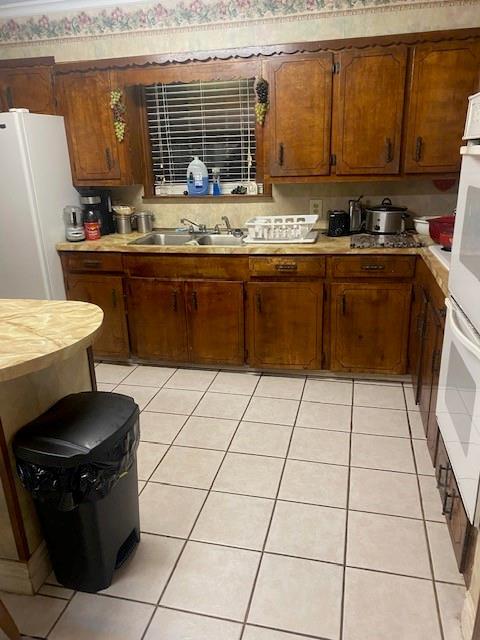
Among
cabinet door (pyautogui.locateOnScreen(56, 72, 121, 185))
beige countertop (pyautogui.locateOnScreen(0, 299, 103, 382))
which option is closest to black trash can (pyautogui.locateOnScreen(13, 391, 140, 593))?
beige countertop (pyautogui.locateOnScreen(0, 299, 103, 382))

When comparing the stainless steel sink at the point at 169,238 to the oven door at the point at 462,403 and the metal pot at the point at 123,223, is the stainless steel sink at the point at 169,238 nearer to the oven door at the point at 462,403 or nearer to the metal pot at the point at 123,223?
the metal pot at the point at 123,223

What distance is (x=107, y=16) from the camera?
3.41m

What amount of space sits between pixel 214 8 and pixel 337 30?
0.84 meters

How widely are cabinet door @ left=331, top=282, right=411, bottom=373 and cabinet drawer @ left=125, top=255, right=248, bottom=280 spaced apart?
2.08ft

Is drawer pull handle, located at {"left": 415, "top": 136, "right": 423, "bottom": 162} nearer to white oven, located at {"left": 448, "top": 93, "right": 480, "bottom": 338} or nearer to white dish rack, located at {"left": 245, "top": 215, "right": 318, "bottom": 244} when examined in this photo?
white dish rack, located at {"left": 245, "top": 215, "right": 318, "bottom": 244}

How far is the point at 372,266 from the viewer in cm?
290

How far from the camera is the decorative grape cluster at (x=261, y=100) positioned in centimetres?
302

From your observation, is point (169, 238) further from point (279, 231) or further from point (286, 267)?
point (286, 267)

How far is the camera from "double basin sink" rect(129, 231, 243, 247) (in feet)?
11.4

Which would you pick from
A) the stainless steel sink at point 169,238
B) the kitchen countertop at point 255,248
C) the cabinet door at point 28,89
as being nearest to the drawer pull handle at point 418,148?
the kitchen countertop at point 255,248

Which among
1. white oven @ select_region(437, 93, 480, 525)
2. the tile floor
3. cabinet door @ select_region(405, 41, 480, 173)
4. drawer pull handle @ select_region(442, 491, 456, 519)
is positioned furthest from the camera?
cabinet door @ select_region(405, 41, 480, 173)

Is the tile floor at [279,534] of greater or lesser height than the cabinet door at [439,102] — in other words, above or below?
below

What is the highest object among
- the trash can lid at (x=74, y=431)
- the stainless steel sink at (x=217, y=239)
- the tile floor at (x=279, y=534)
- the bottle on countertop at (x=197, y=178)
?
the bottle on countertop at (x=197, y=178)

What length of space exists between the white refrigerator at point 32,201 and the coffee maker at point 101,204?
15cm
